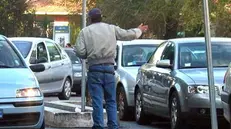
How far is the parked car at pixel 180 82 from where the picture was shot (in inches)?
426

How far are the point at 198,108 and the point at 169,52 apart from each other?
206 cm

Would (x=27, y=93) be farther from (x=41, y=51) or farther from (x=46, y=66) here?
(x=41, y=51)

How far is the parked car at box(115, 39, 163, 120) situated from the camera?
14.2m

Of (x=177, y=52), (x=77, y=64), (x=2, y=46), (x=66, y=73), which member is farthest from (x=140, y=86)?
(x=77, y=64)

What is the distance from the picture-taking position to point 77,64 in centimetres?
2375

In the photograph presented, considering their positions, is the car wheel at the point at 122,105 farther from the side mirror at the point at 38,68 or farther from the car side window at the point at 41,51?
the side mirror at the point at 38,68

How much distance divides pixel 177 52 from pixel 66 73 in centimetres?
788

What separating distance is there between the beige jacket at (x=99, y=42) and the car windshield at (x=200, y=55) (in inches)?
104

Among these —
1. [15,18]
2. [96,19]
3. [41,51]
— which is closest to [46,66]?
[41,51]

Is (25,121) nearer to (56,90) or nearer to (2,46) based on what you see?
(2,46)

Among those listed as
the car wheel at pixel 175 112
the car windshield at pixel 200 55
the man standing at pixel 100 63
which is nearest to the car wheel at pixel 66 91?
the car windshield at pixel 200 55

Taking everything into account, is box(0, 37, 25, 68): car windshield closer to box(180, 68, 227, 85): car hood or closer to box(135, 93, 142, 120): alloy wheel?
box(180, 68, 227, 85): car hood

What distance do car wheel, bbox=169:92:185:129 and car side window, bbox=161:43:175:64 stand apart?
3.02ft

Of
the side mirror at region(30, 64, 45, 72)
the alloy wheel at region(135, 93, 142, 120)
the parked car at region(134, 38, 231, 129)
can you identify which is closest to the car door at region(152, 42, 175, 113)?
the parked car at region(134, 38, 231, 129)
